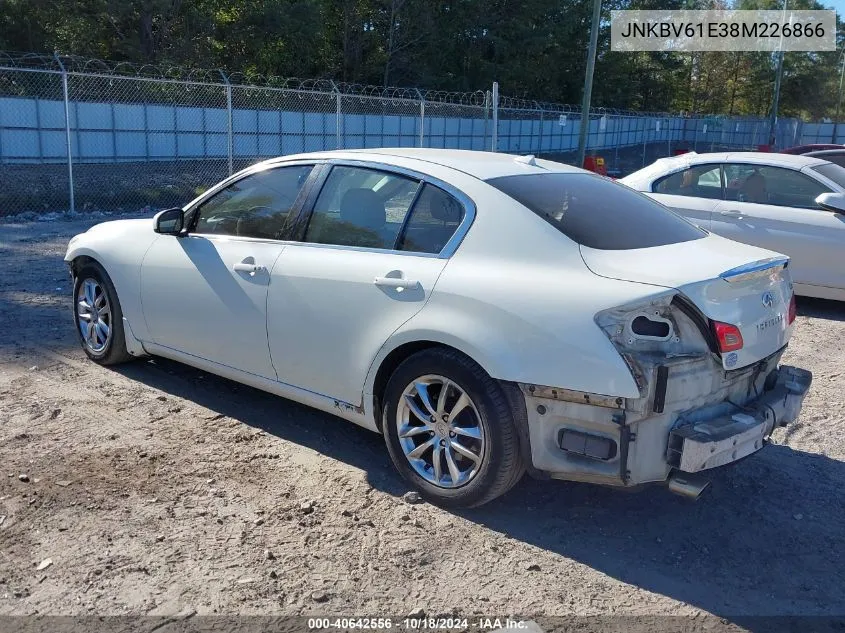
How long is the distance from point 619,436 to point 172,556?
6.28 ft

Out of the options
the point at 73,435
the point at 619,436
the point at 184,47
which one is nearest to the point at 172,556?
the point at 73,435

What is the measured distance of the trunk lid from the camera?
3.43 m

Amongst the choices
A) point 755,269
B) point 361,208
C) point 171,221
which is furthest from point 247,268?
point 755,269

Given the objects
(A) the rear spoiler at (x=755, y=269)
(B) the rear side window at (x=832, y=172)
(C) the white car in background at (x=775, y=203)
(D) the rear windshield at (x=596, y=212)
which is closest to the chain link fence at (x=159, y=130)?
(C) the white car in background at (x=775, y=203)

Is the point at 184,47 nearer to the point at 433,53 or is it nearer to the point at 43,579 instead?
the point at 433,53

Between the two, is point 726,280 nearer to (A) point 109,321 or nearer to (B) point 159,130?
(A) point 109,321

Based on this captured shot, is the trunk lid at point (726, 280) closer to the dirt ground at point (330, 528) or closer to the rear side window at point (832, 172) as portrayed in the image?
the dirt ground at point (330, 528)

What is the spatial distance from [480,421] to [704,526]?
120cm

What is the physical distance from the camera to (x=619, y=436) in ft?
10.9

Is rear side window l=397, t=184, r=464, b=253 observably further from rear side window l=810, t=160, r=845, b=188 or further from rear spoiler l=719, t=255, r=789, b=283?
rear side window l=810, t=160, r=845, b=188

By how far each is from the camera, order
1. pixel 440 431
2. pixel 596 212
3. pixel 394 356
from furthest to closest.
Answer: pixel 596 212, pixel 394 356, pixel 440 431

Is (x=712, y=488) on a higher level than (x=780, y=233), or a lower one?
lower

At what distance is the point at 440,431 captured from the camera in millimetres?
3789

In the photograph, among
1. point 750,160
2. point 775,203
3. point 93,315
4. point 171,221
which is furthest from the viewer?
point 750,160
